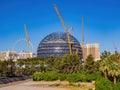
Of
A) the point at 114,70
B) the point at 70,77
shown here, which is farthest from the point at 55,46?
the point at 114,70

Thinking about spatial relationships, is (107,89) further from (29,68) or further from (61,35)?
(61,35)

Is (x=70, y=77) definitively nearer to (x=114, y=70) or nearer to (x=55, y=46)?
(x=114, y=70)

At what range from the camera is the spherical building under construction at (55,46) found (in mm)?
177750

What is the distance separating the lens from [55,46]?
589 ft

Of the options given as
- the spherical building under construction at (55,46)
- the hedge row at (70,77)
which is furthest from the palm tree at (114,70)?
the spherical building under construction at (55,46)

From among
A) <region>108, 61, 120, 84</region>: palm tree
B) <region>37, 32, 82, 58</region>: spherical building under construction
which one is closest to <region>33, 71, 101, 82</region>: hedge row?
<region>108, 61, 120, 84</region>: palm tree

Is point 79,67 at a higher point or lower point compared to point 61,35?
lower

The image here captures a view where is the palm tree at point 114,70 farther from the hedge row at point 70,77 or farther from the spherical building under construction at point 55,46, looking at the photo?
the spherical building under construction at point 55,46

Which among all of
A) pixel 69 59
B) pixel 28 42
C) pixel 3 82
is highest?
pixel 28 42

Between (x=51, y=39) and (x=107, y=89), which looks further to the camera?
(x=51, y=39)

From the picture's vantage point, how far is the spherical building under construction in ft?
583

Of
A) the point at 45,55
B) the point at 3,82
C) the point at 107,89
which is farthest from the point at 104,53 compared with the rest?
the point at 107,89

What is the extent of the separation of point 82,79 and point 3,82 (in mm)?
21250

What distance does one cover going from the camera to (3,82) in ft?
231
